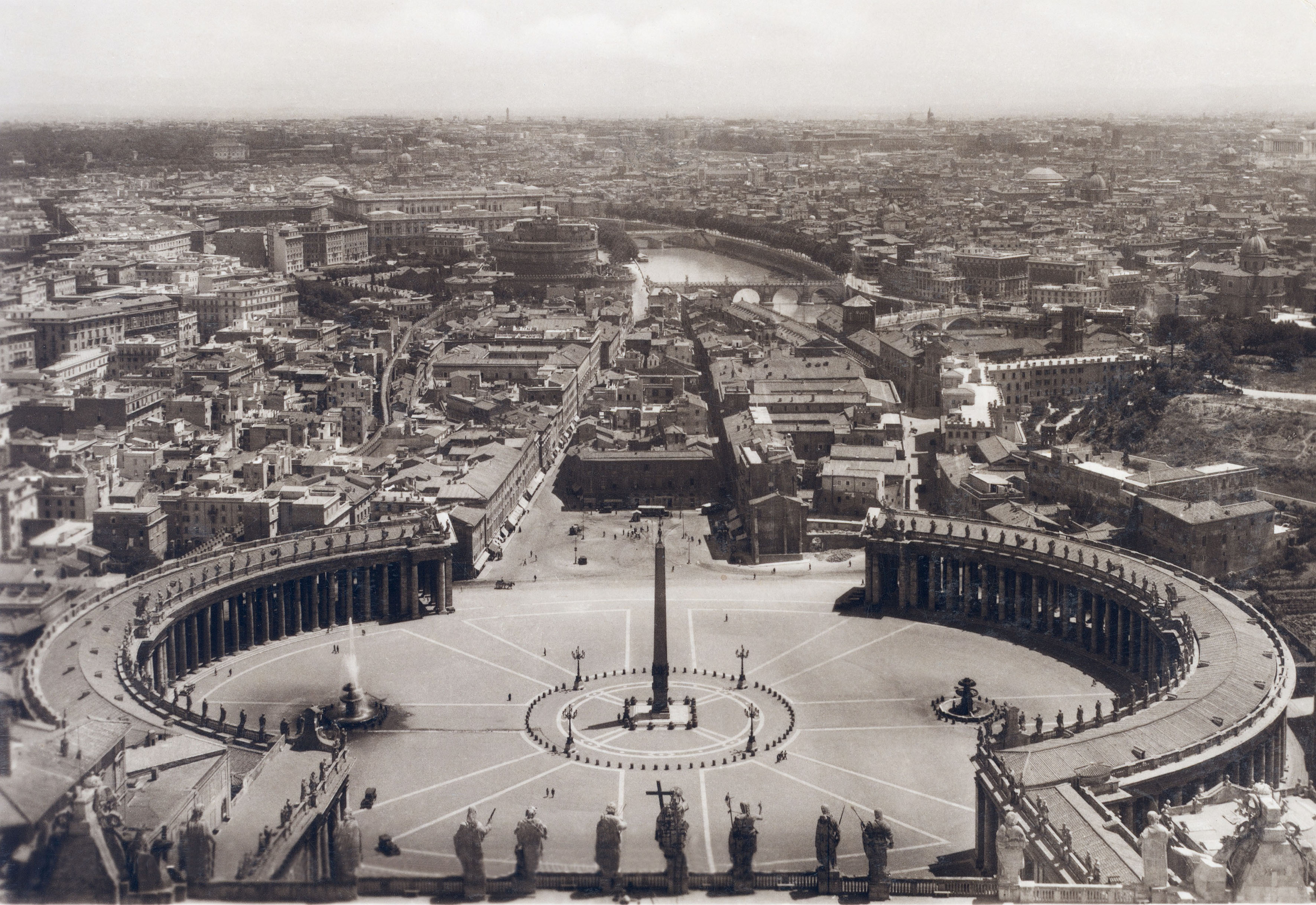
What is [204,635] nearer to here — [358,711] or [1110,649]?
[358,711]

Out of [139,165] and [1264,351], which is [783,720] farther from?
[139,165]

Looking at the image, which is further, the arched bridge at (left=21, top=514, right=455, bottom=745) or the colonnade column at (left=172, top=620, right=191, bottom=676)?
the colonnade column at (left=172, top=620, right=191, bottom=676)

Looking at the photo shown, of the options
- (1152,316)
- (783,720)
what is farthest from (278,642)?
(1152,316)

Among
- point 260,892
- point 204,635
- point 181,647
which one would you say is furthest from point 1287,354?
point 260,892

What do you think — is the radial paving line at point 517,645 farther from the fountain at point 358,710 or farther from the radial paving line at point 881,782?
the radial paving line at point 881,782

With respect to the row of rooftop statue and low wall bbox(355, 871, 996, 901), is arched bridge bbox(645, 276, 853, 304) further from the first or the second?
low wall bbox(355, 871, 996, 901)

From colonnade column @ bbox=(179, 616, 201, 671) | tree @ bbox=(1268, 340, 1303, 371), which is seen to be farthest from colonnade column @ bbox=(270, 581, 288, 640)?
tree @ bbox=(1268, 340, 1303, 371)
